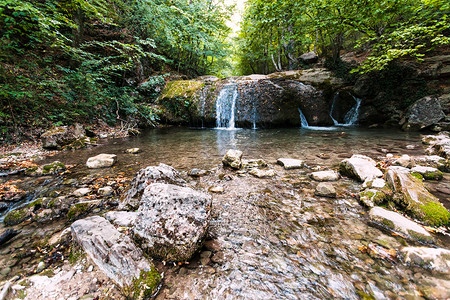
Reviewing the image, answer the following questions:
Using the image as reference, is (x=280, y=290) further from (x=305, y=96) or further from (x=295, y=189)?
(x=305, y=96)

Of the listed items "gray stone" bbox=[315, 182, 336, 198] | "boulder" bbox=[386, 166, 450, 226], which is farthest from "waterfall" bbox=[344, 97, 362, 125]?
"gray stone" bbox=[315, 182, 336, 198]

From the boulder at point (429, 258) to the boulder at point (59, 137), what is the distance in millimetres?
8292

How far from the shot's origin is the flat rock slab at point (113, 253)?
130cm

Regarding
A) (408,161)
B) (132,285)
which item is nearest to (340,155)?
(408,161)

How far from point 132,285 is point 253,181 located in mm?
2378

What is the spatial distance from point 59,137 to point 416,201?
8.83 metres

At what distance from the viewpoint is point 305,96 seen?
1005 centimetres

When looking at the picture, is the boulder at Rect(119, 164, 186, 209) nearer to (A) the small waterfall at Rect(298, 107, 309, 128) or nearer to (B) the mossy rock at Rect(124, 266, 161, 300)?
(B) the mossy rock at Rect(124, 266, 161, 300)

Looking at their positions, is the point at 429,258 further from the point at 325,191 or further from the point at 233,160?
the point at 233,160

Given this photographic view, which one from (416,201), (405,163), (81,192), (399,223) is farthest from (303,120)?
(81,192)

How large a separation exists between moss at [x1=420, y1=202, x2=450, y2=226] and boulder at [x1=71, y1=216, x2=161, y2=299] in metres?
2.95

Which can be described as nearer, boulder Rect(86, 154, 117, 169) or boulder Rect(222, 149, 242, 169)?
boulder Rect(222, 149, 242, 169)

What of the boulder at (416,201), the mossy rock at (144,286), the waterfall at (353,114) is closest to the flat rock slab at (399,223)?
the boulder at (416,201)

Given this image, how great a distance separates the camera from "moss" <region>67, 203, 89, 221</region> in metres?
2.17
